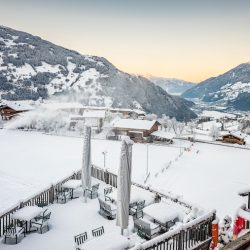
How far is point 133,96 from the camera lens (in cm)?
18875

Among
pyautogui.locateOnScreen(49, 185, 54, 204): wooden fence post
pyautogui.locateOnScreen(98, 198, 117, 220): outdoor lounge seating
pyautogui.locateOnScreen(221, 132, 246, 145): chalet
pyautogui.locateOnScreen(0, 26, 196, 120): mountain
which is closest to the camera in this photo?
pyautogui.locateOnScreen(98, 198, 117, 220): outdoor lounge seating

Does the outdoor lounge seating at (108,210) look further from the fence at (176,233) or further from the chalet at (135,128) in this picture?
the chalet at (135,128)

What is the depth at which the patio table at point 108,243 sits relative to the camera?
9945 millimetres

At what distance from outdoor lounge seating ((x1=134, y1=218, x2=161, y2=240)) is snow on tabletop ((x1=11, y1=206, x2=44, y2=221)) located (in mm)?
4006

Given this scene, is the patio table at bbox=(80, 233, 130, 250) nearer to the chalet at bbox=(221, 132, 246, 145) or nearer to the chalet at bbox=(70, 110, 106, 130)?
the chalet at bbox=(221, 132, 246, 145)

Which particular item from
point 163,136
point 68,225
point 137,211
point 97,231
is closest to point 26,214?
point 68,225

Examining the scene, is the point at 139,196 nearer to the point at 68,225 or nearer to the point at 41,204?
the point at 68,225

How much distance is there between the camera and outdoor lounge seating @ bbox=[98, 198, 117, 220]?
13.7m


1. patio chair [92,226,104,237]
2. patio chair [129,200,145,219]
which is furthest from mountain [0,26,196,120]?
patio chair [92,226,104,237]

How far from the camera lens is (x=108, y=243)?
33.2ft

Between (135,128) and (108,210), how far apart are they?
49.8 metres

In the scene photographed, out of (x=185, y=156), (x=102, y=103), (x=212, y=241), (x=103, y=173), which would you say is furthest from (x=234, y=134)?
(x=102, y=103)

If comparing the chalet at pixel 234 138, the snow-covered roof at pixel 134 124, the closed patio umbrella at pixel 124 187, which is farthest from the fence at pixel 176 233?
the chalet at pixel 234 138

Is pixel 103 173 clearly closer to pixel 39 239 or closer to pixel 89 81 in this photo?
pixel 39 239
